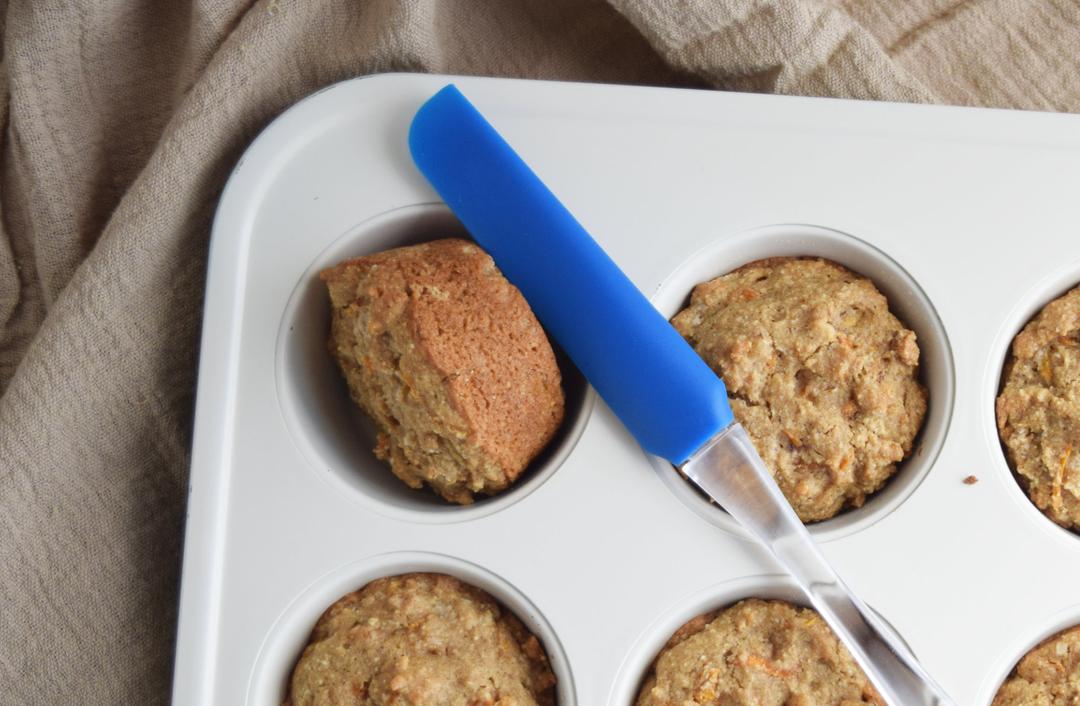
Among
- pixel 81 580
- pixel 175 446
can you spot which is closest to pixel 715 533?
pixel 175 446

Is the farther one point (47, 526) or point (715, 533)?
point (47, 526)

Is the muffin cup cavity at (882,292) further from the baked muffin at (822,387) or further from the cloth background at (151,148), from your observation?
the cloth background at (151,148)

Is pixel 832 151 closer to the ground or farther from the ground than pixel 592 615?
farther from the ground

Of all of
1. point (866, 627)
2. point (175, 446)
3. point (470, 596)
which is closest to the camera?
point (866, 627)

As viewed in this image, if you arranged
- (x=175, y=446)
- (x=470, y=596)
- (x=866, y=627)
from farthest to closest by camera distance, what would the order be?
(x=175, y=446) < (x=470, y=596) < (x=866, y=627)

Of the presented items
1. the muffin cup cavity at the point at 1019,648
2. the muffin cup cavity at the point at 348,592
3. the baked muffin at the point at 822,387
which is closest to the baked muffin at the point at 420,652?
the muffin cup cavity at the point at 348,592

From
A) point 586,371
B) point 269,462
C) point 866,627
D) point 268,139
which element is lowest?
point 866,627

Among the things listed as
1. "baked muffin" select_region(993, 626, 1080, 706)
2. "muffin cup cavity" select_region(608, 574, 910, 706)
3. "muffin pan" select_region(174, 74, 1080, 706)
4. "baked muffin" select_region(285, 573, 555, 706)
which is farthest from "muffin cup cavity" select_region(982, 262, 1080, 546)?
"baked muffin" select_region(285, 573, 555, 706)

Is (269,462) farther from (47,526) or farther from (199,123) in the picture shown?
(199,123)
